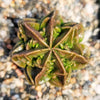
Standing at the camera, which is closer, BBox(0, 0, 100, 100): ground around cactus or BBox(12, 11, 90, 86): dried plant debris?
BBox(12, 11, 90, 86): dried plant debris

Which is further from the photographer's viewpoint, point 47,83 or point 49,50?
point 47,83

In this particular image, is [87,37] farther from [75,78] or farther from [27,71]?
[27,71]

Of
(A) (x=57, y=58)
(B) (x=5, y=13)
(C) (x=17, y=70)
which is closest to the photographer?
(A) (x=57, y=58)

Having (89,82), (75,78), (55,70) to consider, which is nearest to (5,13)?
(55,70)

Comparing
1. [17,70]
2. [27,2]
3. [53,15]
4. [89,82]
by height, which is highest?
[27,2]

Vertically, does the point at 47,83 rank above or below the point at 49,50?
below
